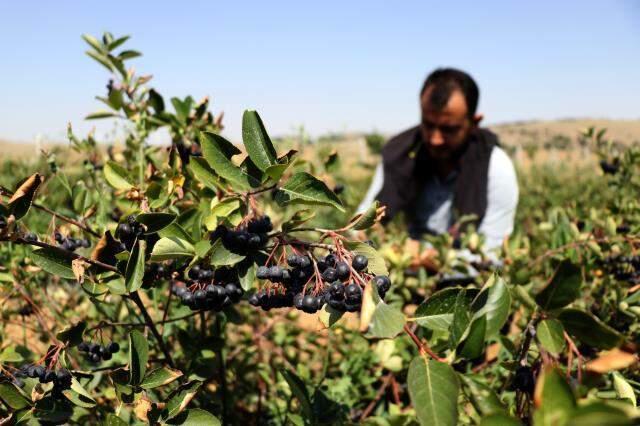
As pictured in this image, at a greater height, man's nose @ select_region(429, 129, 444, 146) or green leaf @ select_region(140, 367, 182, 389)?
man's nose @ select_region(429, 129, 444, 146)

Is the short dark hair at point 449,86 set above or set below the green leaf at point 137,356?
above

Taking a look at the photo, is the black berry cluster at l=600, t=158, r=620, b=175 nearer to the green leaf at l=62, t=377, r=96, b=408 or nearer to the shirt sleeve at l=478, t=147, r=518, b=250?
the shirt sleeve at l=478, t=147, r=518, b=250

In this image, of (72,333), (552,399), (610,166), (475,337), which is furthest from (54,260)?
(610,166)

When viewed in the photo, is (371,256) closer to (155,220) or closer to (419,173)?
(155,220)

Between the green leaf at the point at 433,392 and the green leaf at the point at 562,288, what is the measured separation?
22 centimetres

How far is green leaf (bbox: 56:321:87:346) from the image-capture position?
1.07 metres

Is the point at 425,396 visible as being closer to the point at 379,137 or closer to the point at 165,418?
the point at 165,418

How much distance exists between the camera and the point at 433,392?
28.9 inches

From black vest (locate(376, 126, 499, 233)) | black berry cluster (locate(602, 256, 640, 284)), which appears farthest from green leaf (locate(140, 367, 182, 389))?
black vest (locate(376, 126, 499, 233))

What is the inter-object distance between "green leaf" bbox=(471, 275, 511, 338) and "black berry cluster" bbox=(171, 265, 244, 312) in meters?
0.58

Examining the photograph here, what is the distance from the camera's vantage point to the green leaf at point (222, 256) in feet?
3.34

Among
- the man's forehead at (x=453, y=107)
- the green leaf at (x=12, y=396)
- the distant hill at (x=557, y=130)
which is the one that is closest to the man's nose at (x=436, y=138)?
the man's forehead at (x=453, y=107)

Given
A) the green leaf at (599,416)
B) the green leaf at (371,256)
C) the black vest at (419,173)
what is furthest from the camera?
the black vest at (419,173)

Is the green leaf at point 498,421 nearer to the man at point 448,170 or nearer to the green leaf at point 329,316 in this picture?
the green leaf at point 329,316
